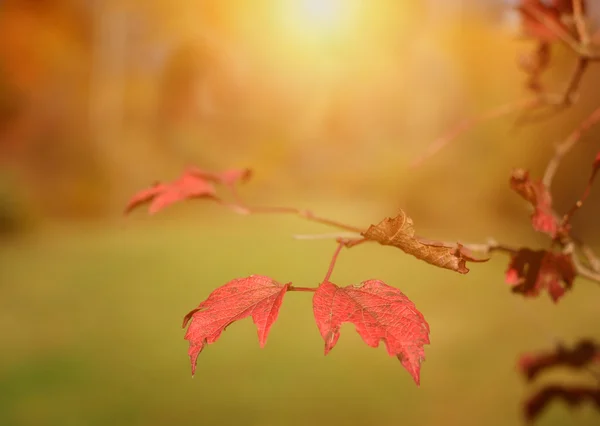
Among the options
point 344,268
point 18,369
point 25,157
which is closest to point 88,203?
point 25,157

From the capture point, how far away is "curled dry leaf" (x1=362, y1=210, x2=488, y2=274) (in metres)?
0.39

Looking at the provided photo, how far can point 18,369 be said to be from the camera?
3467mm

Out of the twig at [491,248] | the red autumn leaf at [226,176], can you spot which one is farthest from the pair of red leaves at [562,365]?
the red autumn leaf at [226,176]

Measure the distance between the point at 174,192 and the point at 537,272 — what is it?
44 cm

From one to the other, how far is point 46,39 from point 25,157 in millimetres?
2136

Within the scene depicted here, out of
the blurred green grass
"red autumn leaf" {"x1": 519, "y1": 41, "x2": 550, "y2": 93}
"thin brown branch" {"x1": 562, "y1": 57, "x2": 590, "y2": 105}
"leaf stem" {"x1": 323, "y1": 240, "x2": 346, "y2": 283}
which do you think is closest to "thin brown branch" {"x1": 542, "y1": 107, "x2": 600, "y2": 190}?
"thin brown branch" {"x1": 562, "y1": 57, "x2": 590, "y2": 105}

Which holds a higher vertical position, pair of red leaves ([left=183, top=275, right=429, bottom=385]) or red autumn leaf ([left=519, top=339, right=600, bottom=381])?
red autumn leaf ([left=519, top=339, right=600, bottom=381])

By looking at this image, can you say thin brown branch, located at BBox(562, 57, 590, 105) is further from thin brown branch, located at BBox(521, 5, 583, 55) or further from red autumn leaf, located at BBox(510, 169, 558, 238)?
red autumn leaf, located at BBox(510, 169, 558, 238)

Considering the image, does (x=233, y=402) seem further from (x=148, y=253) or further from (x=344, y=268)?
(x=148, y=253)

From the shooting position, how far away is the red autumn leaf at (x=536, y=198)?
491mm

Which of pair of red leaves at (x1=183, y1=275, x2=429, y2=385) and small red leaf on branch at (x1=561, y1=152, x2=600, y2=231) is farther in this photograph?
small red leaf on branch at (x1=561, y1=152, x2=600, y2=231)

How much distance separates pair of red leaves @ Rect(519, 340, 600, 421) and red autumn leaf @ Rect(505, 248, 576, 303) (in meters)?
0.48

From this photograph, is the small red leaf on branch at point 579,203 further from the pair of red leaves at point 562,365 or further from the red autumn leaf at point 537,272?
the pair of red leaves at point 562,365

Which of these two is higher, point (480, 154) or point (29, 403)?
point (480, 154)
